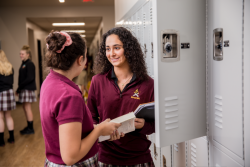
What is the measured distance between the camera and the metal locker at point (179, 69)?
1235mm

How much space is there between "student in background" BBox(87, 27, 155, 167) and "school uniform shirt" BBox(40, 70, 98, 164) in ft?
1.21

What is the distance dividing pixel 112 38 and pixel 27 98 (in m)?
3.02

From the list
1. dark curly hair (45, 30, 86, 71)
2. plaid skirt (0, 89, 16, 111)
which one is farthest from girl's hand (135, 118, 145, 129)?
plaid skirt (0, 89, 16, 111)

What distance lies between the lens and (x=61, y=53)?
1057 mm

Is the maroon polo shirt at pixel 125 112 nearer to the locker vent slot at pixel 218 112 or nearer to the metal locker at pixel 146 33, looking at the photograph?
the locker vent slot at pixel 218 112

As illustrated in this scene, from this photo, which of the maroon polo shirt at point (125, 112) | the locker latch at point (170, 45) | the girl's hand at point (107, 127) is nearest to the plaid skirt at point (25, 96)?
the maroon polo shirt at point (125, 112)

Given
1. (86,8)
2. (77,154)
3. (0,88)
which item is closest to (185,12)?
(77,154)

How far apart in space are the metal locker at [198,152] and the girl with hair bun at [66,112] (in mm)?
694

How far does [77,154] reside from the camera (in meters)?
0.93

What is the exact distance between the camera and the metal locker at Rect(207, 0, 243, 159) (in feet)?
3.82

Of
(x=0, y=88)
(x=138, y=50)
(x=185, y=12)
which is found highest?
(x=185, y=12)

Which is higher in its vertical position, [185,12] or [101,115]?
[185,12]

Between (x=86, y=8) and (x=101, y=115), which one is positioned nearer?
(x=101, y=115)

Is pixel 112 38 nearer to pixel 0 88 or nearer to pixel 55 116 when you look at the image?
pixel 55 116
